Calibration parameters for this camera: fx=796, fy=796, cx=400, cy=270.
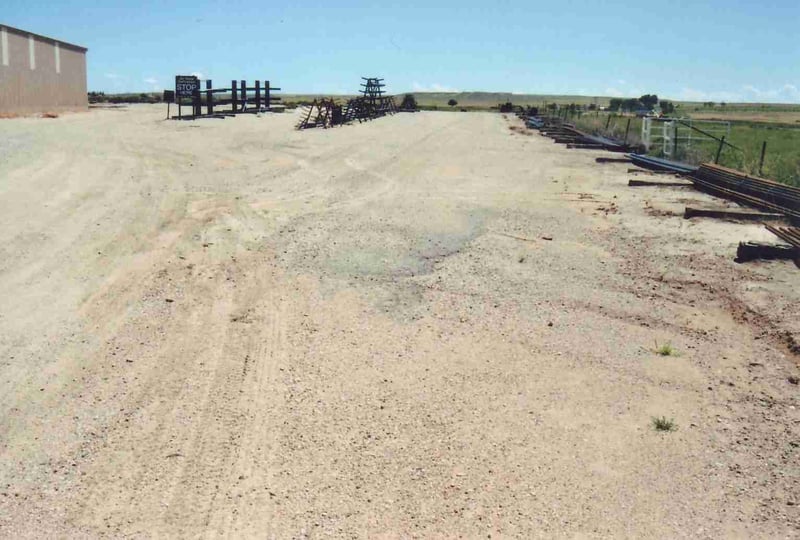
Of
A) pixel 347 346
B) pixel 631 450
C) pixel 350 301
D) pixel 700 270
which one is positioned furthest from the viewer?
pixel 700 270

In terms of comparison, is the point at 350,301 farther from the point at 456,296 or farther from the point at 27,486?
the point at 27,486

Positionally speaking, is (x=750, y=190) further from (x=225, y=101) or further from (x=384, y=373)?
(x=225, y=101)

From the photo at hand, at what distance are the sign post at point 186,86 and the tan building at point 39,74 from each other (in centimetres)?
668

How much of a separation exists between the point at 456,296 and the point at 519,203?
6820 millimetres

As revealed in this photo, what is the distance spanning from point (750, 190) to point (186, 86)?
31997 millimetres

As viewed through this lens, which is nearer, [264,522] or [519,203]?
[264,522]

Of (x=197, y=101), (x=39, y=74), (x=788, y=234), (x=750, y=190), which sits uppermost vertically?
(x=39, y=74)

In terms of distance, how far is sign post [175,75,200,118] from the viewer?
40906 millimetres

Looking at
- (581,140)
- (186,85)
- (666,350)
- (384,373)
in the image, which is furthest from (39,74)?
(666,350)

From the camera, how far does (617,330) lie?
→ 26.4 ft

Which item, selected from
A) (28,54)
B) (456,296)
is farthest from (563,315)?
(28,54)

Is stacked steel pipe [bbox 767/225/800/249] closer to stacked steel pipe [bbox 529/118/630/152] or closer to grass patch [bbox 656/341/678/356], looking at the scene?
grass patch [bbox 656/341/678/356]

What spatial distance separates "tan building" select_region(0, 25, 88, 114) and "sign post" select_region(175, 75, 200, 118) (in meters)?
6.68

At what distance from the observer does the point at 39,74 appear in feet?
131
